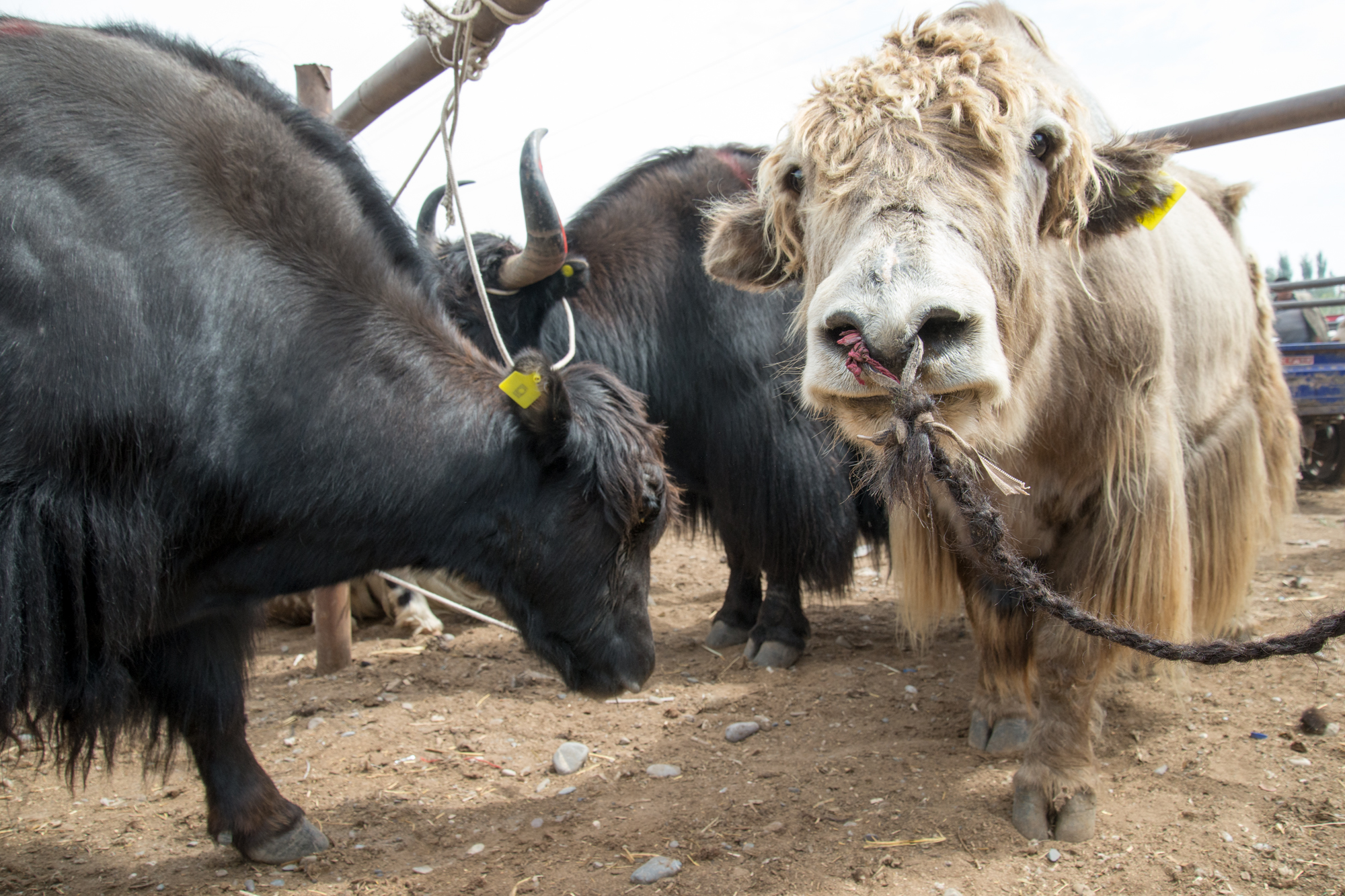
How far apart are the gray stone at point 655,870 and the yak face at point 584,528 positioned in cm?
49

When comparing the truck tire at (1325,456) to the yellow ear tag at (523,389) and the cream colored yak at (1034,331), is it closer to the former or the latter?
the cream colored yak at (1034,331)

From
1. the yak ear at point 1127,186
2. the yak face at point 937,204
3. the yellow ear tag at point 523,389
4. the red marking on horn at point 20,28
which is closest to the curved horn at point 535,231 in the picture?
the yak face at point 937,204

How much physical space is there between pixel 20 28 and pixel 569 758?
258 centimetres

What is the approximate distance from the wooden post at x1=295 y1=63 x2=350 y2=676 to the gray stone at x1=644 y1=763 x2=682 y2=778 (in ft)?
5.38

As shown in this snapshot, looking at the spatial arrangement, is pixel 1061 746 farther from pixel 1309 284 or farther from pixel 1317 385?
pixel 1309 284

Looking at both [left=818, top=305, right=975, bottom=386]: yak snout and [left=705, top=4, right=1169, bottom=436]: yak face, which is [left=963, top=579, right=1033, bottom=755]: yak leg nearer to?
[left=705, top=4, right=1169, bottom=436]: yak face

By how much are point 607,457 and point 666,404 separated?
184 cm

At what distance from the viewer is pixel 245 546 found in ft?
6.84

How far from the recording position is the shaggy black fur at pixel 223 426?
1.79 m

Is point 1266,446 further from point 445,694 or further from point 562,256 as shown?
point 445,694

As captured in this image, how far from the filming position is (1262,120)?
3.55 meters

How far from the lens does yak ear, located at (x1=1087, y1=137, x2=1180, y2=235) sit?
2227 millimetres

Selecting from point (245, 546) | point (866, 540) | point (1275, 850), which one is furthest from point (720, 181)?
point (1275, 850)

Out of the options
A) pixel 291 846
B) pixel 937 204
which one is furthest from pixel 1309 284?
pixel 291 846
